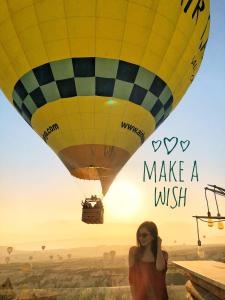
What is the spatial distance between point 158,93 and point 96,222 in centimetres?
494

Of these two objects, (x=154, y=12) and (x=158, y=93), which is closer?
(x=154, y=12)

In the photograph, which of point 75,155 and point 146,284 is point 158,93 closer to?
point 75,155

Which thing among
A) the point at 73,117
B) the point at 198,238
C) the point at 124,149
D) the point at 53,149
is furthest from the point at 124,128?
the point at 198,238

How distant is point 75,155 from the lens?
1010 cm

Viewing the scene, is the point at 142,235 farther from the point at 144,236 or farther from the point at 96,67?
the point at 96,67

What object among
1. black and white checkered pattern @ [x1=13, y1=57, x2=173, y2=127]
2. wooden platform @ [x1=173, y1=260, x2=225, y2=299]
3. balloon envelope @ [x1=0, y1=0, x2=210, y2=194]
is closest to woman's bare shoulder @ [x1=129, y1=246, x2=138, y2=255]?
wooden platform @ [x1=173, y1=260, x2=225, y2=299]

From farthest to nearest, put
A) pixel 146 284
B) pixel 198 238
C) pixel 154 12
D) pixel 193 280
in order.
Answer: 1. pixel 198 238
2. pixel 154 12
3. pixel 193 280
4. pixel 146 284

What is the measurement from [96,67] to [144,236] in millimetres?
6392

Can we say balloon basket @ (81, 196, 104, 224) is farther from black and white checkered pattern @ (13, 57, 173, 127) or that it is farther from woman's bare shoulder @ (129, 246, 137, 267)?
woman's bare shoulder @ (129, 246, 137, 267)

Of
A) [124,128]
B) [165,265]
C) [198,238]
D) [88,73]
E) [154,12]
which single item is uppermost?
[154,12]

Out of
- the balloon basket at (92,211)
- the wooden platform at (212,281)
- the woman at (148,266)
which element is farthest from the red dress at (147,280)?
the balloon basket at (92,211)

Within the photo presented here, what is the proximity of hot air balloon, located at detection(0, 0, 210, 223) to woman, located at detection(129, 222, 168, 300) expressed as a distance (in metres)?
5.93

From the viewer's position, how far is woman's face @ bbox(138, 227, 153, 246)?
4164 millimetres

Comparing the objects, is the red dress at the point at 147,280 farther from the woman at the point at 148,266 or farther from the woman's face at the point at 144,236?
the woman's face at the point at 144,236
